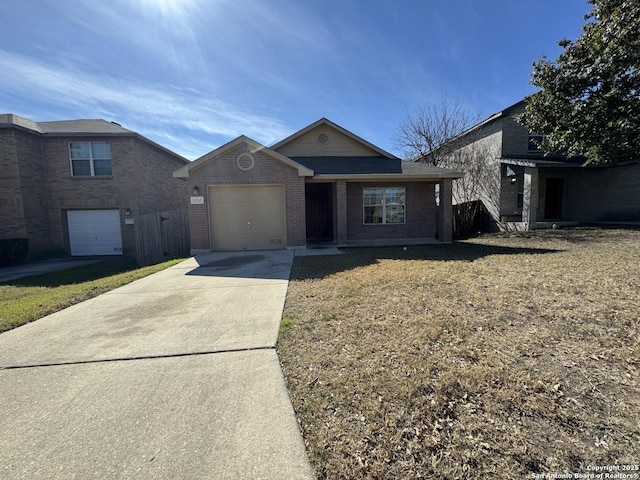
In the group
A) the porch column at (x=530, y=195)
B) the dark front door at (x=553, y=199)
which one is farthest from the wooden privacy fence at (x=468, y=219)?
the dark front door at (x=553, y=199)

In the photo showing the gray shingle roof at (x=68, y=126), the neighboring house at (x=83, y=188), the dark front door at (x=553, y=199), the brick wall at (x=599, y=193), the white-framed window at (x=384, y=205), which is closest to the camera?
the gray shingle roof at (x=68, y=126)

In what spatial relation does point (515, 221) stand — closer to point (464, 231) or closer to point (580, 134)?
point (464, 231)

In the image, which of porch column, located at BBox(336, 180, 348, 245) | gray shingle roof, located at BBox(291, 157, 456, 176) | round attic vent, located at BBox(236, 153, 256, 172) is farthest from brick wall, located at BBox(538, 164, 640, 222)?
round attic vent, located at BBox(236, 153, 256, 172)

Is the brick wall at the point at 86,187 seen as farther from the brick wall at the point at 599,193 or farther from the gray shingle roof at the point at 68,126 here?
the brick wall at the point at 599,193

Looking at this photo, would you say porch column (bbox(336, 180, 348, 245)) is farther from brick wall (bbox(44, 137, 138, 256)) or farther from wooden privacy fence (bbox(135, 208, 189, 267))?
brick wall (bbox(44, 137, 138, 256))

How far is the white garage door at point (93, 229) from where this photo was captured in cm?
1409

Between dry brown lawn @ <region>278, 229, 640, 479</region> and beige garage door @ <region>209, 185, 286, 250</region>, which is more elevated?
beige garage door @ <region>209, 185, 286, 250</region>

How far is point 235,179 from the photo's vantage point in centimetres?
1084

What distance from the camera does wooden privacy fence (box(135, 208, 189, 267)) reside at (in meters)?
11.3

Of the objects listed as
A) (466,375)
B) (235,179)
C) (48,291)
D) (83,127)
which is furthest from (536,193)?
(83,127)

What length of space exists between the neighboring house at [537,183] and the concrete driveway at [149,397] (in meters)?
15.8

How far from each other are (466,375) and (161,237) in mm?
12307

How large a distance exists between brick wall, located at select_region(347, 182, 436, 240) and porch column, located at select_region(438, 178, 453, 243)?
2.91 feet

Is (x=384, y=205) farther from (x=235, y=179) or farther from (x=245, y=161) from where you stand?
(x=235, y=179)
